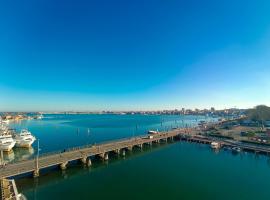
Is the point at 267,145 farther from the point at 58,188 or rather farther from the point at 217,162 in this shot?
the point at 58,188

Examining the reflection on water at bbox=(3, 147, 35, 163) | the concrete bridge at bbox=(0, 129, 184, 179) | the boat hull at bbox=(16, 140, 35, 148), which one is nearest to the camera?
the concrete bridge at bbox=(0, 129, 184, 179)

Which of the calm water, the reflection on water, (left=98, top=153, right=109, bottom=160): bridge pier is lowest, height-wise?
the calm water

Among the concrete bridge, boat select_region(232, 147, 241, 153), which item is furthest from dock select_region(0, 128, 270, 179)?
boat select_region(232, 147, 241, 153)

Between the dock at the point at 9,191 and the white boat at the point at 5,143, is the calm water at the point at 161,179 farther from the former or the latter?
the white boat at the point at 5,143

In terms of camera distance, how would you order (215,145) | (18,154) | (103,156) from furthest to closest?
(215,145)
(18,154)
(103,156)

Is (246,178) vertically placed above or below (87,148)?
below

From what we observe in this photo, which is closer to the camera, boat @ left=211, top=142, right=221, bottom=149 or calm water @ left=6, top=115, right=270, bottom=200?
calm water @ left=6, top=115, right=270, bottom=200

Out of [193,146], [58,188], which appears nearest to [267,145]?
[193,146]

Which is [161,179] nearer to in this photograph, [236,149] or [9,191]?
[9,191]

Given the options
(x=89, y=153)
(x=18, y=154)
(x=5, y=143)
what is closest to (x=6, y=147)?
(x=5, y=143)

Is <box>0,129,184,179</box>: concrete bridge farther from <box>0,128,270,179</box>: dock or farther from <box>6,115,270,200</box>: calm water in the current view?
<box>6,115,270,200</box>: calm water

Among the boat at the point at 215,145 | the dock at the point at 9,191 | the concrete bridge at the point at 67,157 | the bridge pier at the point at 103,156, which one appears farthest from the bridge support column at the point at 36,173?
the boat at the point at 215,145
